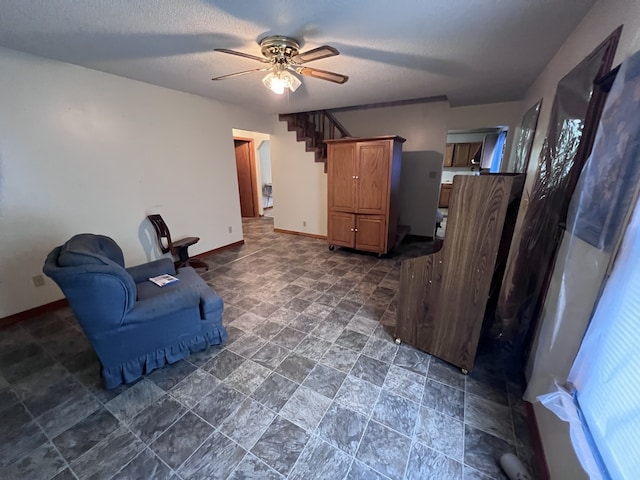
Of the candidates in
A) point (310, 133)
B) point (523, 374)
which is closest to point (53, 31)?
point (310, 133)

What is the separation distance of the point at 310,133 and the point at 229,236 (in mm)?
2447

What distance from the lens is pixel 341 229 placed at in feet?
14.1

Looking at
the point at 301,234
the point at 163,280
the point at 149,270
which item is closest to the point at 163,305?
the point at 163,280

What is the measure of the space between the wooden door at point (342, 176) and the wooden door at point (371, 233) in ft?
0.94

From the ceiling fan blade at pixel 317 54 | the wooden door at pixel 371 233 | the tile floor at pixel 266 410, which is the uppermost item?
the ceiling fan blade at pixel 317 54

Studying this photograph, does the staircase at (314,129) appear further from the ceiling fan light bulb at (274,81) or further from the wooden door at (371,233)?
the ceiling fan light bulb at (274,81)

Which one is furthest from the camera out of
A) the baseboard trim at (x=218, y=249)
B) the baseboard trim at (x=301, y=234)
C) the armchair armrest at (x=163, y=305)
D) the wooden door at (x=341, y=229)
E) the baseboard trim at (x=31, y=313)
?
the baseboard trim at (x=301, y=234)

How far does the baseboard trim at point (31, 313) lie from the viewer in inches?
95.0

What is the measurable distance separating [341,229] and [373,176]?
103cm

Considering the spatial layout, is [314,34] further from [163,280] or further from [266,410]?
[266,410]

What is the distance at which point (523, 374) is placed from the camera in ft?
5.74

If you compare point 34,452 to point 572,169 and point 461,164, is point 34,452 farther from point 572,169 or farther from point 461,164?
point 461,164

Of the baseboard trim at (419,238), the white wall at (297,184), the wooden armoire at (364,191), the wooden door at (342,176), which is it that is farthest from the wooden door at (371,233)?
the baseboard trim at (419,238)

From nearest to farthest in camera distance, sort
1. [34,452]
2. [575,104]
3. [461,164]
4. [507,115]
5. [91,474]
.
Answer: [91,474] → [34,452] → [575,104] → [507,115] → [461,164]
